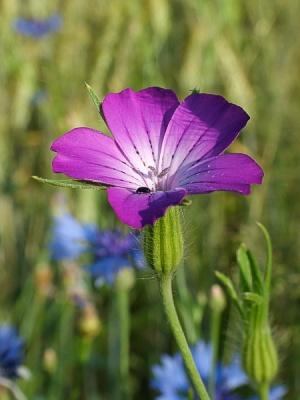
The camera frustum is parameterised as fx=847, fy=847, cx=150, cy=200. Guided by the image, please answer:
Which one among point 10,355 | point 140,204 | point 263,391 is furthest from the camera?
point 10,355

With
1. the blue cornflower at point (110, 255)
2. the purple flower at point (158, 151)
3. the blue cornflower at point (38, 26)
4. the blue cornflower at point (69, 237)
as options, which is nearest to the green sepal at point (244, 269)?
the purple flower at point (158, 151)

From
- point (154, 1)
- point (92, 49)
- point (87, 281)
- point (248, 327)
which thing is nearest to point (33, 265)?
point (87, 281)

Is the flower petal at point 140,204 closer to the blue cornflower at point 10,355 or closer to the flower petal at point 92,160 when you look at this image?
the flower petal at point 92,160

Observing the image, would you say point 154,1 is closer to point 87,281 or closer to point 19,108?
point 19,108

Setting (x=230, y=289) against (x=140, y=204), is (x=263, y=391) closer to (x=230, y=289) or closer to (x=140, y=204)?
(x=230, y=289)

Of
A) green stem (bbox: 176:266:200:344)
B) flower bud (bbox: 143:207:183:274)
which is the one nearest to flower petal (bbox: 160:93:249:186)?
flower bud (bbox: 143:207:183:274)

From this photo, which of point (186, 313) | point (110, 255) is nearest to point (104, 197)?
point (110, 255)
